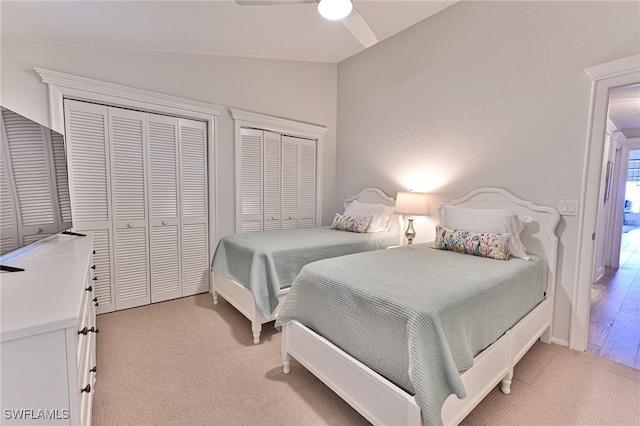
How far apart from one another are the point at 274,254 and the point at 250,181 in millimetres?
1499

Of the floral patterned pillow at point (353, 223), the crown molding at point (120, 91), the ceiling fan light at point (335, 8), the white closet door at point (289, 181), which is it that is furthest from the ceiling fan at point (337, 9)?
the white closet door at point (289, 181)

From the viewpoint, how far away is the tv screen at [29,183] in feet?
4.87

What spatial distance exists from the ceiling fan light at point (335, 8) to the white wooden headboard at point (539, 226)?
204 cm

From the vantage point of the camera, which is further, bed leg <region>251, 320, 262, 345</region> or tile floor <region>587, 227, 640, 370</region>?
bed leg <region>251, 320, 262, 345</region>

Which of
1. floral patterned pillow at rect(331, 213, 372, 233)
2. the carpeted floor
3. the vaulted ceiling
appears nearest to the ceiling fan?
the vaulted ceiling

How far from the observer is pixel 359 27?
6.79ft

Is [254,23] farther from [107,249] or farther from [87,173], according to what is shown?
[107,249]

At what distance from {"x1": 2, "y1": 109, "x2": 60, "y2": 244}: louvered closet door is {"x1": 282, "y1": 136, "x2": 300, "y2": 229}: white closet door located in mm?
2449

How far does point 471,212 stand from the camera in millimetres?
2713

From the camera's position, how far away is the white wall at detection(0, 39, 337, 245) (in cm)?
239

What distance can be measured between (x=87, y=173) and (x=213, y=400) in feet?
7.68

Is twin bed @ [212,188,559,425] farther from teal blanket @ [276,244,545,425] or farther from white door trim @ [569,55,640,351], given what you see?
white door trim @ [569,55,640,351]

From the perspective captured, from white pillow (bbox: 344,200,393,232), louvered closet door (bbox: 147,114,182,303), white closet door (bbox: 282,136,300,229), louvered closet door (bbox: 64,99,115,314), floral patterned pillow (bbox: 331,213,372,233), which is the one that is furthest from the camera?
white closet door (bbox: 282,136,300,229)

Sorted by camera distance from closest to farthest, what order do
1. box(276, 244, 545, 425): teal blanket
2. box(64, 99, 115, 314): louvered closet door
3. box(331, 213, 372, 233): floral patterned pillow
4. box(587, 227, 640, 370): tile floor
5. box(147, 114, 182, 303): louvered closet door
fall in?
box(276, 244, 545, 425): teal blanket < box(587, 227, 640, 370): tile floor < box(64, 99, 115, 314): louvered closet door < box(147, 114, 182, 303): louvered closet door < box(331, 213, 372, 233): floral patterned pillow
